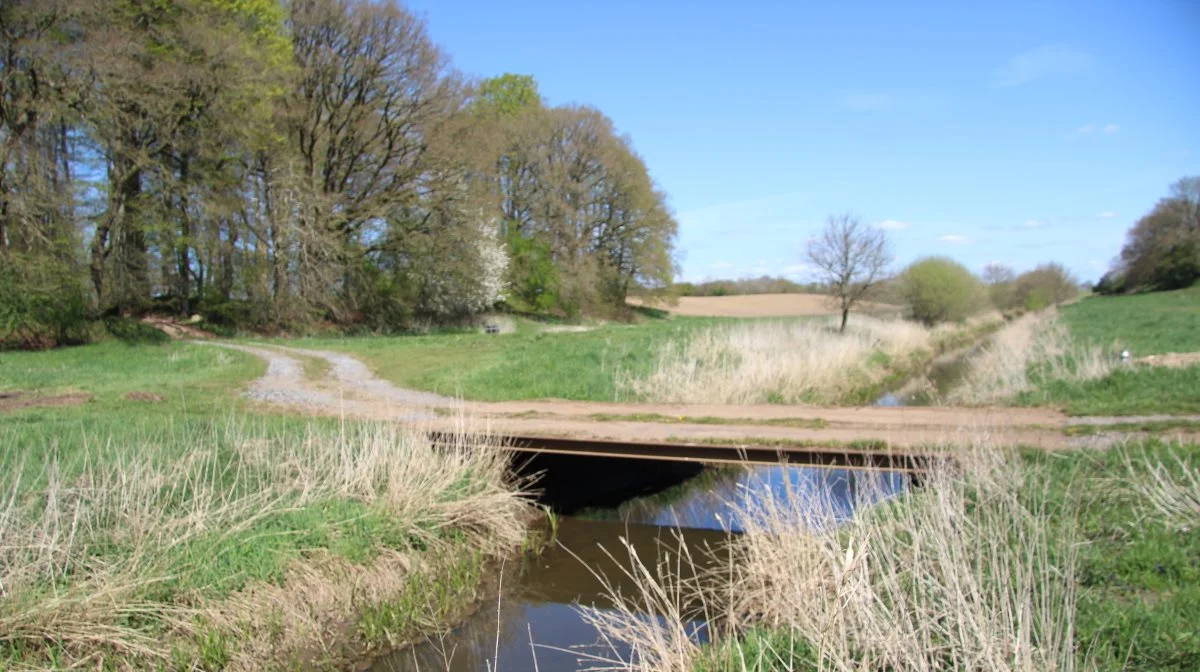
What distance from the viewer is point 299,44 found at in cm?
3047

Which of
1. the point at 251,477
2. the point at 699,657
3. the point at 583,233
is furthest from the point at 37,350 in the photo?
the point at 583,233

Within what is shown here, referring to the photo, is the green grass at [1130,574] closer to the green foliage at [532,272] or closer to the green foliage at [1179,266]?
the green foliage at [532,272]

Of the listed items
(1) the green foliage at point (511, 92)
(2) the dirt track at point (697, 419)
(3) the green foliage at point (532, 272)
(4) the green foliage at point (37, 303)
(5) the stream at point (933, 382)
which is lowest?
(5) the stream at point (933, 382)

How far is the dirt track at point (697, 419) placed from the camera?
926 centimetres

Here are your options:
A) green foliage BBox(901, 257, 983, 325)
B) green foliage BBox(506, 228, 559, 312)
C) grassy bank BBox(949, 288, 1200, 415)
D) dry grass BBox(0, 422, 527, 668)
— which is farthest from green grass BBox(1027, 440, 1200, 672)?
green foliage BBox(901, 257, 983, 325)

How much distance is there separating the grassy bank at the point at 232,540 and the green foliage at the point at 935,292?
131 ft

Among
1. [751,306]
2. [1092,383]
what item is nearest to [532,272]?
[751,306]

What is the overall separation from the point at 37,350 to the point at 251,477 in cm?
1813

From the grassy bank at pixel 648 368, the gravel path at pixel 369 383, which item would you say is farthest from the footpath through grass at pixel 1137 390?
the gravel path at pixel 369 383

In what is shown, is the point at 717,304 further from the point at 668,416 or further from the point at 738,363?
the point at 668,416

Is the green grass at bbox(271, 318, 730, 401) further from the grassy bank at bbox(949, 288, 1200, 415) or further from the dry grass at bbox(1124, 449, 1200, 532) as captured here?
the dry grass at bbox(1124, 449, 1200, 532)

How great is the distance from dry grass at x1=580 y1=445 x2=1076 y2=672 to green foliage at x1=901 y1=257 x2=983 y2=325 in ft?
130

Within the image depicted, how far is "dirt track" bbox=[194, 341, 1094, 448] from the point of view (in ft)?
30.4

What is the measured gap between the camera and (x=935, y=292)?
1736 inches
